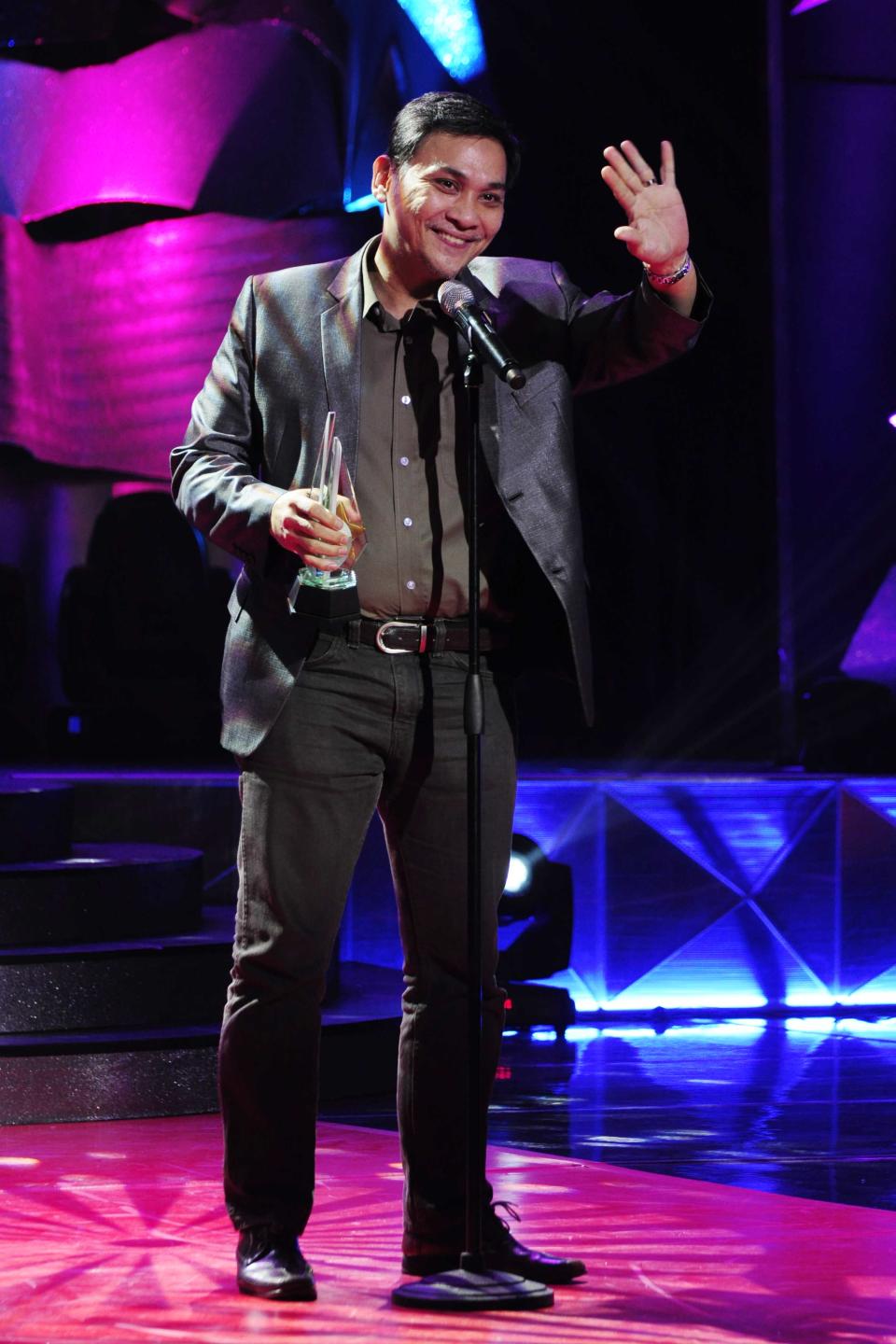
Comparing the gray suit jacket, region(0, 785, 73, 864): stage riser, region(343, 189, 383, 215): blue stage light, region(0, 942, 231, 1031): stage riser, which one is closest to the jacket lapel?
the gray suit jacket

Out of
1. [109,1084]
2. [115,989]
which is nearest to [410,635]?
[109,1084]

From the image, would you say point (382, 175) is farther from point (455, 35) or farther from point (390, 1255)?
point (455, 35)

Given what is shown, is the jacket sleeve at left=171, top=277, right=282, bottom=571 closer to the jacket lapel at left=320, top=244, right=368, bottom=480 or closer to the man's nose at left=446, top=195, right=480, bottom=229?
the jacket lapel at left=320, top=244, right=368, bottom=480

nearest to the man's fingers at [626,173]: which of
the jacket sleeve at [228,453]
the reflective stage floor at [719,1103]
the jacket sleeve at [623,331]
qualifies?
the jacket sleeve at [623,331]

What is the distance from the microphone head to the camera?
200 centimetres

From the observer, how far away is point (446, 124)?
2.07 metres

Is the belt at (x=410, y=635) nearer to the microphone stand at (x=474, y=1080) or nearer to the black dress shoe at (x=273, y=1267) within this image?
the microphone stand at (x=474, y=1080)

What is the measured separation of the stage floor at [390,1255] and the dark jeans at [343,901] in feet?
0.55

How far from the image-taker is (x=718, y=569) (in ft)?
20.6

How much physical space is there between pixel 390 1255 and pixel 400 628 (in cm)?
86

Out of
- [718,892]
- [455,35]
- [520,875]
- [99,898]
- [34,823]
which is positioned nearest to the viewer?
[99,898]

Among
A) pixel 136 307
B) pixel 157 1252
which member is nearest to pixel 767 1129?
pixel 157 1252

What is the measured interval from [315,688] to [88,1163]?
4.60 ft

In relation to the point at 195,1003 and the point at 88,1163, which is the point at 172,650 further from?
the point at 88,1163
